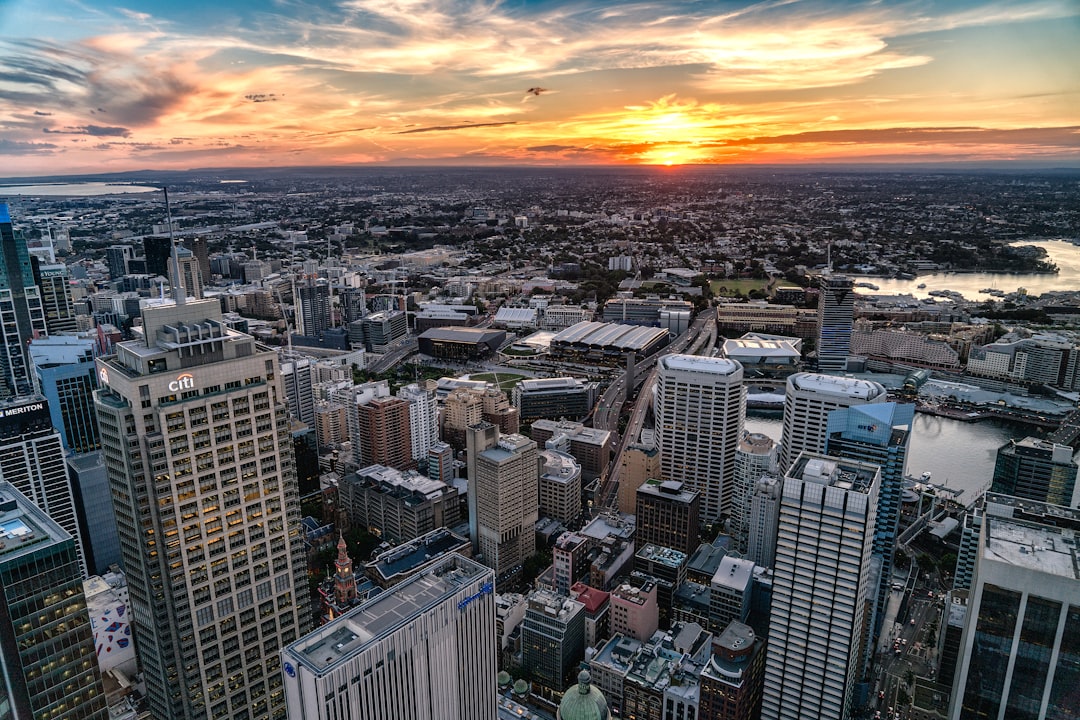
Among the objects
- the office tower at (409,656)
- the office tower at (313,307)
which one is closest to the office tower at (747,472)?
the office tower at (409,656)

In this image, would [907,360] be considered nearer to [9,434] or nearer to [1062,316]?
[1062,316]

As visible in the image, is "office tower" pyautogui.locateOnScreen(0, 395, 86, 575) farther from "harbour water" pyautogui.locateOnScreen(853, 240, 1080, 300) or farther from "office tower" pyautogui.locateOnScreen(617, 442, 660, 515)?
"harbour water" pyautogui.locateOnScreen(853, 240, 1080, 300)

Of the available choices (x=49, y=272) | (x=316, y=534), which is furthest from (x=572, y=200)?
(x=316, y=534)

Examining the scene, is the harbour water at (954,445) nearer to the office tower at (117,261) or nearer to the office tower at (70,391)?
the office tower at (70,391)

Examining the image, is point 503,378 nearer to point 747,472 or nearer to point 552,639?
point 747,472

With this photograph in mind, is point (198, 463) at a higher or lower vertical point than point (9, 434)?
higher

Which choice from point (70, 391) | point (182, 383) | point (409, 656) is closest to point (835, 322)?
point (409, 656)
